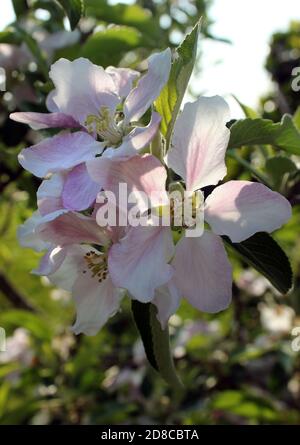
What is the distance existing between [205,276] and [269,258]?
0.09 metres

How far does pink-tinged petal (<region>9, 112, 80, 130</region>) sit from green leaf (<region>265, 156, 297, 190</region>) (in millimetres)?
348

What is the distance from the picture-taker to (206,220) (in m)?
0.71

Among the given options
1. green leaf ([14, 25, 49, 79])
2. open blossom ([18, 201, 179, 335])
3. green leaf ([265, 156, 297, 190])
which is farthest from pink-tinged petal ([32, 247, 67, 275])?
green leaf ([14, 25, 49, 79])

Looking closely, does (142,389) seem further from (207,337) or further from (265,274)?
(265,274)

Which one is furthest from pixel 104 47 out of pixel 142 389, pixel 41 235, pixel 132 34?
pixel 142 389

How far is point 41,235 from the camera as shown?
0.70 metres

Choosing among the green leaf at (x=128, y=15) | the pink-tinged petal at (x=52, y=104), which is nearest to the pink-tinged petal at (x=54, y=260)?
the pink-tinged petal at (x=52, y=104)

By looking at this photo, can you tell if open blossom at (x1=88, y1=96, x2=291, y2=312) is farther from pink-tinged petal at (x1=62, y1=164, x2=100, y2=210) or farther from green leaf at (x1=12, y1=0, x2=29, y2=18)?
green leaf at (x1=12, y1=0, x2=29, y2=18)

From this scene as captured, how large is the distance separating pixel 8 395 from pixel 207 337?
2.39ft

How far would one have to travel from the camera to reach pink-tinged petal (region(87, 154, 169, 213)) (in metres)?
0.66

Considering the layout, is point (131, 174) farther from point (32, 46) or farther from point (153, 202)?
point (32, 46)

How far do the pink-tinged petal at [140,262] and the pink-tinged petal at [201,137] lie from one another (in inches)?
3.5

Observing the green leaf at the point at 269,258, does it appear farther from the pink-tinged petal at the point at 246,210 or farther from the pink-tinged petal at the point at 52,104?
the pink-tinged petal at the point at 52,104

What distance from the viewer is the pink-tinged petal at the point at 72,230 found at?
693 millimetres
